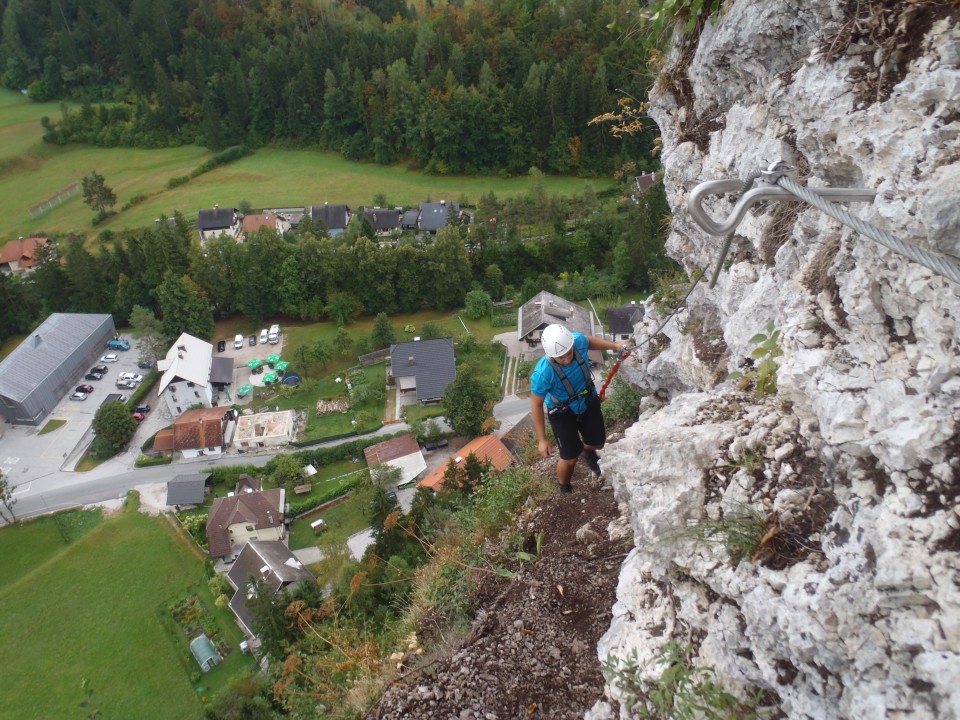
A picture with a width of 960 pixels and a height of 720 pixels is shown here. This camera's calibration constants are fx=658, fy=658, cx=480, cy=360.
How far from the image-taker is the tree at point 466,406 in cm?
2798

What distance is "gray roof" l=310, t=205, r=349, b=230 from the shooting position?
4912 cm

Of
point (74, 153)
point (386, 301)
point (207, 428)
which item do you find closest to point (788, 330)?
point (207, 428)

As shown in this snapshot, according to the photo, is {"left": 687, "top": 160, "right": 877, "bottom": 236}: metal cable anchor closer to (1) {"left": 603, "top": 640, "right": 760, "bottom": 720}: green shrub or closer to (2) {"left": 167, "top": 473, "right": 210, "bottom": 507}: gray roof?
(1) {"left": 603, "top": 640, "right": 760, "bottom": 720}: green shrub

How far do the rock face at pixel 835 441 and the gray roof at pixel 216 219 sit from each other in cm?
4771

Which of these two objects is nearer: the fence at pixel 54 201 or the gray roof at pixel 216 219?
the gray roof at pixel 216 219

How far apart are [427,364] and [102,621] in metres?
16.8

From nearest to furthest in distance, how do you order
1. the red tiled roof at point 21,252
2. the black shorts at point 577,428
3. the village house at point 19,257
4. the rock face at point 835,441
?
the rock face at point 835,441, the black shorts at point 577,428, the village house at point 19,257, the red tiled roof at point 21,252

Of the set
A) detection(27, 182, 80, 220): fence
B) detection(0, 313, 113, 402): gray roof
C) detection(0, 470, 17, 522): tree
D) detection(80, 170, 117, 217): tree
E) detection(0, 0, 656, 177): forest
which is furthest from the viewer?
detection(0, 0, 656, 177): forest

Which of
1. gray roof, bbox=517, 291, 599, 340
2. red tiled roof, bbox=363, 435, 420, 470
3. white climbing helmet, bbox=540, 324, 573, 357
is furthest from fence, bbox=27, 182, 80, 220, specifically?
white climbing helmet, bbox=540, 324, 573, 357

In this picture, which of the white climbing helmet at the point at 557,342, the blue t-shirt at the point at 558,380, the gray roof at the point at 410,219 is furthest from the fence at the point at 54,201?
the white climbing helmet at the point at 557,342

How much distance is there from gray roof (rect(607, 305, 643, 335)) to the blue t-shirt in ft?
89.9

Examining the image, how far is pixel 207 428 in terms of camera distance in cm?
2981

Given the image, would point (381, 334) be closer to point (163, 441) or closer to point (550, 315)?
point (550, 315)

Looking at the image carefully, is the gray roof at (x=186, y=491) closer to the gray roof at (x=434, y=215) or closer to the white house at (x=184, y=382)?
the white house at (x=184, y=382)
